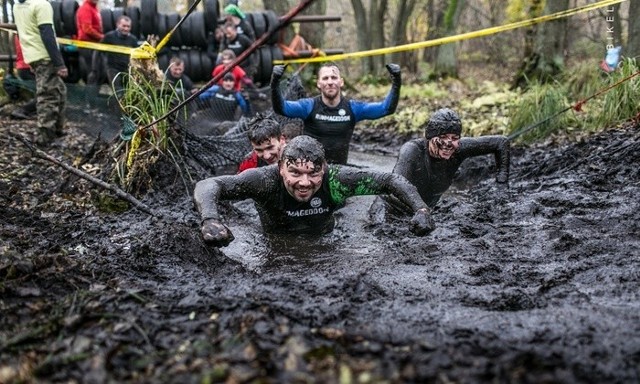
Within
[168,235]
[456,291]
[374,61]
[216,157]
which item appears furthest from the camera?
[374,61]

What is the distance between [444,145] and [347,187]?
1.54m

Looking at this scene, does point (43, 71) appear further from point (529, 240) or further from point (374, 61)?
point (374, 61)

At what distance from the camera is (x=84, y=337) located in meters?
2.71

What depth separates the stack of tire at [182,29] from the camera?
41.7 feet

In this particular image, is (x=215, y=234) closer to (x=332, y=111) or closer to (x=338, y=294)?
(x=338, y=294)

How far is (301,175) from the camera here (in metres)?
4.77

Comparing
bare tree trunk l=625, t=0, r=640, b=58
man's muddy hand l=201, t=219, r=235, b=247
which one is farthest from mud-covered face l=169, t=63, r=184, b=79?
man's muddy hand l=201, t=219, r=235, b=247

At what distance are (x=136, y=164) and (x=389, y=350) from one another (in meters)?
4.74

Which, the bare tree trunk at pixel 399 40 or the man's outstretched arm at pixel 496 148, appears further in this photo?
the bare tree trunk at pixel 399 40

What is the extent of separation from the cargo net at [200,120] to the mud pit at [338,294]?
137 centimetres

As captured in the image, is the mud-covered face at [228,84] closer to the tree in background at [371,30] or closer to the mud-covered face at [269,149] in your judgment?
the mud-covered face at [269,149]

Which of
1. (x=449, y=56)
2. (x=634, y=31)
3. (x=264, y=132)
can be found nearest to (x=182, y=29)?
(x=449, y=56)

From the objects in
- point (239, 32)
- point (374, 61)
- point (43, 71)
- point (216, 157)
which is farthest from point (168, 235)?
point (374, 61)

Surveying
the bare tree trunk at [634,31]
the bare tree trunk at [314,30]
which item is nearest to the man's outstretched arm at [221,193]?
the bare tree trunk at [634,31]
